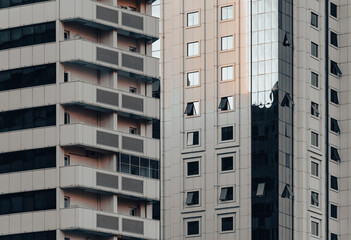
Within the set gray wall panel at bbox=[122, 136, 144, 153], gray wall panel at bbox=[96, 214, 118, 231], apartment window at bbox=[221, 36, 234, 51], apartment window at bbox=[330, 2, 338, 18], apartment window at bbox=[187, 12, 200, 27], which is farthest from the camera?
apartment window at bbox=[330, 2, 338, 18]

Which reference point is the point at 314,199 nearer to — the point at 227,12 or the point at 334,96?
the point at 334,96

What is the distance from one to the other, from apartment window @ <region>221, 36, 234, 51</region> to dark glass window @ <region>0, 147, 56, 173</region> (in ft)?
157

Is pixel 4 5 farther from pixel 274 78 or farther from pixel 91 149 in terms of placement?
pixel 274 78

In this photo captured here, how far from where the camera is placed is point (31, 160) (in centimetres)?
11531

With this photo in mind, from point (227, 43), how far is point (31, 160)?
159 ft

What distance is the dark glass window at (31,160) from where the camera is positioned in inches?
4535

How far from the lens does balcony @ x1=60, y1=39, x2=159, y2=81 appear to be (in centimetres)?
11681

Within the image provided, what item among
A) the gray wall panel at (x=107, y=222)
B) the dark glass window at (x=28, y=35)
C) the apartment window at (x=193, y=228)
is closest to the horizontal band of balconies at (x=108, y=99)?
the dark glass window at (x=28, y=35)

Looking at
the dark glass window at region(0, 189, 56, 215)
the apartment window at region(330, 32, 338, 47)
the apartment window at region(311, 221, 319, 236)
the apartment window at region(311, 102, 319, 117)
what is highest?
the apartment window at region(330, 32, 338, 47)

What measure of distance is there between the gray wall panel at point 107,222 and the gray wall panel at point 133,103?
870 cm

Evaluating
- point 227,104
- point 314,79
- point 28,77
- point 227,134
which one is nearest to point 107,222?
point 28,77

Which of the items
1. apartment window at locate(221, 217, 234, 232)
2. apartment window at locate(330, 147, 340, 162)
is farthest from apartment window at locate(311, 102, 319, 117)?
apartment window at locate(221, 217, 234, 232)

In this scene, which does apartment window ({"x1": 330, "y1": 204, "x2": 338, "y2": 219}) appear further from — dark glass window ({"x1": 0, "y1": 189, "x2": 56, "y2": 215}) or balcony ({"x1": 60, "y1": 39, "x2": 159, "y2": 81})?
dark glass window ({"x1": 0, "y1": 189, "x2": 56, "y2": 215})

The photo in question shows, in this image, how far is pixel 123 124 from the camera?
12131 centimetres
